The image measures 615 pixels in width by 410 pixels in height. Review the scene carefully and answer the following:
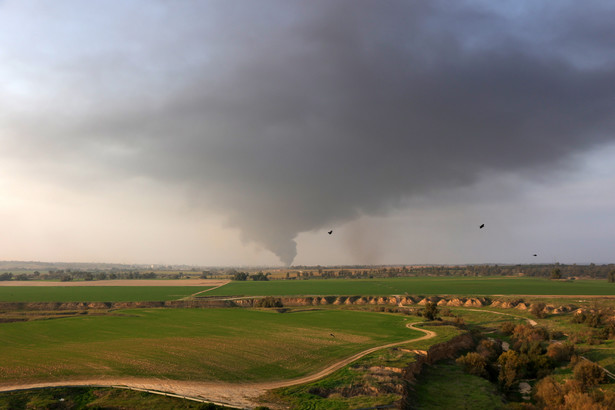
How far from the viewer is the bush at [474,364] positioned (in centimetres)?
5006

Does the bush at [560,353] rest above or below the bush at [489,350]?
above

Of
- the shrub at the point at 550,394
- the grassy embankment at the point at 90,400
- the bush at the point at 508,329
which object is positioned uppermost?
the grassy embankment at the point at 90,400

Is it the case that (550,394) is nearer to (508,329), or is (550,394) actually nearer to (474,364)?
(474,364)

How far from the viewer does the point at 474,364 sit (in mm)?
51312

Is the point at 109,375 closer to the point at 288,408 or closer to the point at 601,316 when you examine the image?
the point at 288,408

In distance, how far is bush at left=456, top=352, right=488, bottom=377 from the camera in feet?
164

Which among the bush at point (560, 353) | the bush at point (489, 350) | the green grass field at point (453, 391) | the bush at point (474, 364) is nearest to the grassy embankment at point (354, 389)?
the green grass field at point (453, 391)

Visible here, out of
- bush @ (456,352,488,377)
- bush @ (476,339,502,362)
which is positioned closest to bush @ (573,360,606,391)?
bush @ (456,352,488,377)

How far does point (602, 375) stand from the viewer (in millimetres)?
42156

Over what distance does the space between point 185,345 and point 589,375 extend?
55.7m

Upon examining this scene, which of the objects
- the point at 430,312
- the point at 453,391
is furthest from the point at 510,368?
the point at 430,312

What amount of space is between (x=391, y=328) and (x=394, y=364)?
3201 cm

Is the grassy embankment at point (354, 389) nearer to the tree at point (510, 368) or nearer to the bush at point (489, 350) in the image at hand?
the tree at point (510, 368)

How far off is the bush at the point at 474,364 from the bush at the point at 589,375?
36.4ft
